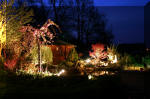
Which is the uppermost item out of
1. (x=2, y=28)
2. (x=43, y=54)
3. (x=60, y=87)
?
(x=2, y=28)

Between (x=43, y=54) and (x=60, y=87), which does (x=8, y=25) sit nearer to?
(x=43, y=54)

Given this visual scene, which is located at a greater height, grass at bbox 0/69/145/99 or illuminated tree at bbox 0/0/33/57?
illuminated tree at bbox 0/0/33/57

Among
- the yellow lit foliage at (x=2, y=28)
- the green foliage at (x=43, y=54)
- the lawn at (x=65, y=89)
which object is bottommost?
the lawn at (x=65, y=89)

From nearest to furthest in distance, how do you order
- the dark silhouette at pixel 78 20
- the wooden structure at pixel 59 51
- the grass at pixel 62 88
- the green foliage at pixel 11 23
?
the grass at pixel 62 88, the green foliage at pixel 11 23, the wooden structure at pixel 59 51, the dark silhouette at pixel 78 20

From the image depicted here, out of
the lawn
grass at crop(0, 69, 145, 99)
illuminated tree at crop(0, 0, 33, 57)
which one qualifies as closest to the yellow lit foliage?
illuminated tree at crop(0, 0, 33, 57)

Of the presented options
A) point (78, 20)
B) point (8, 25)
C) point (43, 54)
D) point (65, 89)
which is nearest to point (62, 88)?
point (65, 89)

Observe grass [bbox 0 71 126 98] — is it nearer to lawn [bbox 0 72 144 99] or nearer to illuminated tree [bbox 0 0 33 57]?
lawn [bbox 0 72 144 99]

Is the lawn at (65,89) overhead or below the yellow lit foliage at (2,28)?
below

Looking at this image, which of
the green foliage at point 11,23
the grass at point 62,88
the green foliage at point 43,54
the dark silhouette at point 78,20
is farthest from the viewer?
the dark silhouette at point 78,20

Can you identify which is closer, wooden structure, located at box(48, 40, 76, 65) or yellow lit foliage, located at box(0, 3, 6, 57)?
yellow lit foliage, located at box(0, 3, 6, 57)

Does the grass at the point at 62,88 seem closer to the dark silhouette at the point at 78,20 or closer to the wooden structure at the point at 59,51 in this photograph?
the wooden structure at the point at 59,51

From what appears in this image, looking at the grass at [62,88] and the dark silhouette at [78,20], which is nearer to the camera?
the grass at [62,88]

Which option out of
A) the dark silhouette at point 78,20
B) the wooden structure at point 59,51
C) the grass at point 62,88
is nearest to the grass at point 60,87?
the grass at point 62,88

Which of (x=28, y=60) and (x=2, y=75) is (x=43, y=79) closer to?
(x=2, y=75)
